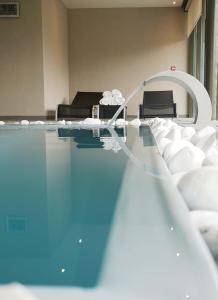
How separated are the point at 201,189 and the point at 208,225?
156mm

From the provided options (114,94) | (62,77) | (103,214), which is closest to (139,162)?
(103,214)

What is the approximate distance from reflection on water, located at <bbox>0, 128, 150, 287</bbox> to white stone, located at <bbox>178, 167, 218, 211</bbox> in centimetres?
12

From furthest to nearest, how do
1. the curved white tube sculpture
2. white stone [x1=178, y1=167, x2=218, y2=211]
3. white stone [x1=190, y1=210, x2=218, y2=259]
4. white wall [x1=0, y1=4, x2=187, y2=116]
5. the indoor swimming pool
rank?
white wall [x1=0, y1=4, x2=187, y2=116], the curved white tube sculpture, white stone [x1=178, y1=167, x2=218, y2=211], white stone [x1=190, y1=210, x2=218, y2=259], the indoor swimming pool

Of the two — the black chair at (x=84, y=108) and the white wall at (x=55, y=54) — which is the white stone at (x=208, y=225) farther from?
the white wall at (x=55, y=54)

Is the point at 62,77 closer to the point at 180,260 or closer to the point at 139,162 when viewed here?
the point at 139,162

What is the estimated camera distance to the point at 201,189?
0.71 m

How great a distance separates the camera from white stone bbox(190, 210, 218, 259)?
1.63 feet

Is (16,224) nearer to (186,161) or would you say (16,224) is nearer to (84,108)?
(186,161)

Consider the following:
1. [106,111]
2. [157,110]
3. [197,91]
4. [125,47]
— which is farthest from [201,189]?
[125,47]

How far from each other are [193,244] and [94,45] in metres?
11.2

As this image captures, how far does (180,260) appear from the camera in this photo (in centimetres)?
43

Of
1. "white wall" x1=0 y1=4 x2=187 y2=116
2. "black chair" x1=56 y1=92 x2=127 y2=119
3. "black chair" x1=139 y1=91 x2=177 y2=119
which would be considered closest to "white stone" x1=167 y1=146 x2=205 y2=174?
"black chair" x1=56 y1=92 x2=127 y2=119

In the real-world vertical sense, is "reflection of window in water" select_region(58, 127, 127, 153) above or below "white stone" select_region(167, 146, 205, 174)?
below

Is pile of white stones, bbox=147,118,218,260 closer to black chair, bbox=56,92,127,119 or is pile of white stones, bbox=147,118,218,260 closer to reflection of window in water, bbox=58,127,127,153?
reflection of window in water, bbox=58,127,127,153
